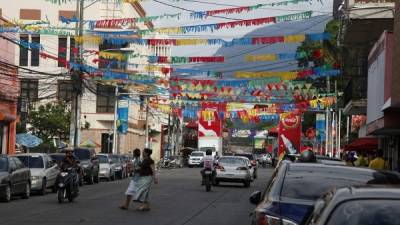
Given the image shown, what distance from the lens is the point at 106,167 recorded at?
41.5m

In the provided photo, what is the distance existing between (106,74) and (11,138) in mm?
7697

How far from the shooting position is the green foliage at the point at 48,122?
6228 centimetres

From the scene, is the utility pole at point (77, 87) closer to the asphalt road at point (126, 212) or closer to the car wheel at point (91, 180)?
the car wheel at point (91, 180)

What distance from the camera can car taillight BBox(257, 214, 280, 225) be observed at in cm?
815

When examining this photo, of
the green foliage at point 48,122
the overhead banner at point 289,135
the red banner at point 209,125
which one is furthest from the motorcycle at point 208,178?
the red banner at point 209,125

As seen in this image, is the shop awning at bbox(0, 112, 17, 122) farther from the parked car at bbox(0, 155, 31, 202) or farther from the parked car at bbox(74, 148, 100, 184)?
the parked car at bbox(0, 155, 31, 202)

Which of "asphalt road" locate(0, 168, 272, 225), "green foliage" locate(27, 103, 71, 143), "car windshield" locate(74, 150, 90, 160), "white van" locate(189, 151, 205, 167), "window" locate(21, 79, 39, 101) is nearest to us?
"asphalt road" locate(0, 168, 272, 225)

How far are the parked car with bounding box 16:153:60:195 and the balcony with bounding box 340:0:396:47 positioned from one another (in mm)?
12657

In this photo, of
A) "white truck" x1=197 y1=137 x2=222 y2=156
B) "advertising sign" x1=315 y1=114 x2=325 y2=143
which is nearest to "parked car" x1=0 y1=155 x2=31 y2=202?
"advertising sign" x1=315 y1=114 x2=325 y2=143

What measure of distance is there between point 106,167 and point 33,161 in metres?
13.2

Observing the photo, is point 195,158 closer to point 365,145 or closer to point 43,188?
point 365,145

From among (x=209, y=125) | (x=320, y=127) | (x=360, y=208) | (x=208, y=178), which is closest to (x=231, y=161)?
(x=208, y=178)

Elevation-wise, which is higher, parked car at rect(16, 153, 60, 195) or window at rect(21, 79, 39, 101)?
window at rect(21, 79, 39, 101)

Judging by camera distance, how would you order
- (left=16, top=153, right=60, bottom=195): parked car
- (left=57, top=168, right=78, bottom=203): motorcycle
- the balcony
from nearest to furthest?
(left=57, top=168, right=78, bottom=203): motorcycle, (left=16, top=153, right=60, bottom=195): parked car, the balcony
